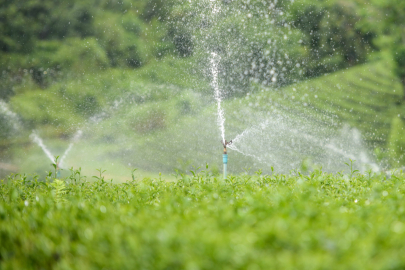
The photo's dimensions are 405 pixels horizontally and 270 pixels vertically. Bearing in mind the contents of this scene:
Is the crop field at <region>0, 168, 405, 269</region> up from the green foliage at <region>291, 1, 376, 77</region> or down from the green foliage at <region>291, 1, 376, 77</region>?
down

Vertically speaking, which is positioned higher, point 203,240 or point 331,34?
point 331,34

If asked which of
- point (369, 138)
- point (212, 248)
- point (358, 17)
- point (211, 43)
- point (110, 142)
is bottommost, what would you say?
point (212, 248)

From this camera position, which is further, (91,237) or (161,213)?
(161,213)

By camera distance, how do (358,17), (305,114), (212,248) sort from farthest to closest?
(358,17), (305,114), (212,248)

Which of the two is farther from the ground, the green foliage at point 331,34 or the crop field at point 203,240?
the green foliage at point 331,34

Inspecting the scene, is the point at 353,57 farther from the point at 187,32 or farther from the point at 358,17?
the point at 187,32

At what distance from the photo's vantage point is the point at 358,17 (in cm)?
909

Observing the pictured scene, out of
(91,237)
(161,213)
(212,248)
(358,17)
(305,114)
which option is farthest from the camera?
(358,17)

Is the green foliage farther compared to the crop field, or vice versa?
the green foliage

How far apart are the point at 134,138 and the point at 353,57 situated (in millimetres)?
4874

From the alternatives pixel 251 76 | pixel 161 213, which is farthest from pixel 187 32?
pixel 161 213

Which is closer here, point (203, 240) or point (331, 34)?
point (203, 240)

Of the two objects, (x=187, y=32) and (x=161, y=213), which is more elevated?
(x=187, y=32)

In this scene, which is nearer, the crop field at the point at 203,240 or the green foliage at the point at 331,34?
the crop field at the point at 203,240
